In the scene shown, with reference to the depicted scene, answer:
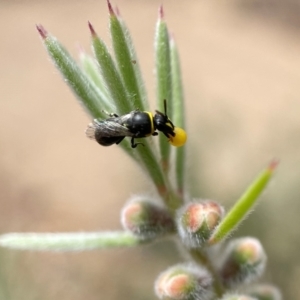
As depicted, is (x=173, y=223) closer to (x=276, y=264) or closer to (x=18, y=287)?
(x=18, y=287)

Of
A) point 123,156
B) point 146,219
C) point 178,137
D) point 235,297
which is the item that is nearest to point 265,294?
point 235,297

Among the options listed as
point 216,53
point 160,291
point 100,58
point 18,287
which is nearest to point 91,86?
point 100,58

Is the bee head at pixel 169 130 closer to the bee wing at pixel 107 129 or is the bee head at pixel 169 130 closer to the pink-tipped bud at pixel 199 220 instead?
the bee wing at pixel 107 129

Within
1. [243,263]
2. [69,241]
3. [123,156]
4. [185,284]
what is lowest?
[123,156]

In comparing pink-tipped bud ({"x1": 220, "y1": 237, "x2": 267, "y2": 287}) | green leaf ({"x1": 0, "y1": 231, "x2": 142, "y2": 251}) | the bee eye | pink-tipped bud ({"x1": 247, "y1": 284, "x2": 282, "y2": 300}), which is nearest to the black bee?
the bee eye

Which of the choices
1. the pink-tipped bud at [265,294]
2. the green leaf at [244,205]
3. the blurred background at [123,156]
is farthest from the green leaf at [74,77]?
the blurred background at [123,156]

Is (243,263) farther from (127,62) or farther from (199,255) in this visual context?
(127,62)
